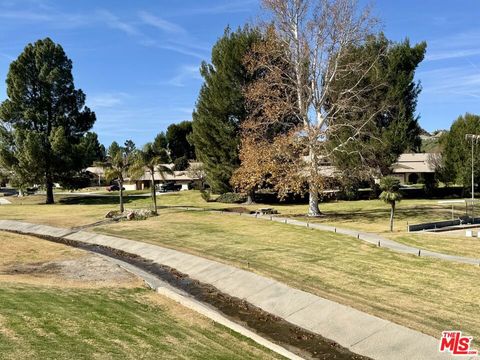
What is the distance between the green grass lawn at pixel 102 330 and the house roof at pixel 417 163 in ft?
216

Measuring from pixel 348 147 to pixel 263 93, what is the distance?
18.4m

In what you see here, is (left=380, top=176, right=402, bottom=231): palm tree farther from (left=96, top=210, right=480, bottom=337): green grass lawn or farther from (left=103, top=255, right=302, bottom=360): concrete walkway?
(left=103, top=255, right=302, bottom=360): concrete walkway

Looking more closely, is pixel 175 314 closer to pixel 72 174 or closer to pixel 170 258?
pixel 170 258

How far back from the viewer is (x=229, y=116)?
5541cm

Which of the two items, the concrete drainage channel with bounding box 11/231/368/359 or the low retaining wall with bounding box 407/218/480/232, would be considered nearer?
the concrete drainage channel with bounding box 11/231/368/359

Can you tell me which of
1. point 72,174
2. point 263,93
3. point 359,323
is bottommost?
point 359,323

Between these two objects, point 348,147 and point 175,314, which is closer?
point 175,314

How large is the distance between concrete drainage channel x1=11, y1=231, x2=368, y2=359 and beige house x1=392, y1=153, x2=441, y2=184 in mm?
57611

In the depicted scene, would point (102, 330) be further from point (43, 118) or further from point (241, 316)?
point (43, 118)

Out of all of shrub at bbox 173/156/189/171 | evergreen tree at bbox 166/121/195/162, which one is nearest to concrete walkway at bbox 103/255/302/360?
shrub at bbox 173/156/189/171

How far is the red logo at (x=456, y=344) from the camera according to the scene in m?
12.1

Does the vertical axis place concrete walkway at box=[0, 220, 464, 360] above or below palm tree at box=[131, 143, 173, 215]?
below

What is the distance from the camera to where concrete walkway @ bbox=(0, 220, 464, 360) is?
42.8 ft

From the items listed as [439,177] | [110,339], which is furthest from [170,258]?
[439,177]
